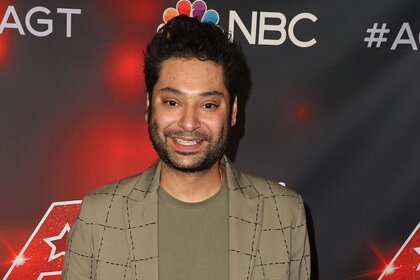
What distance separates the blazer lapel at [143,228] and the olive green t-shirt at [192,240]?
34mm

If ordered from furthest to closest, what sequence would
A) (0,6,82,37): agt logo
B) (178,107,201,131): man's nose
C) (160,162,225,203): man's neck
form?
(0,6,82,37): agt logo
(160,162,225,203): man's neck
(178,107,201,131): man's nose

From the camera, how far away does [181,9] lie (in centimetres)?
237

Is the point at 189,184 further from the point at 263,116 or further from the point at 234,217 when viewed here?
the point at 263,116

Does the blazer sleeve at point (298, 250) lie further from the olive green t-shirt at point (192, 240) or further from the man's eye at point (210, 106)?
the man's eye at point (210, 106)

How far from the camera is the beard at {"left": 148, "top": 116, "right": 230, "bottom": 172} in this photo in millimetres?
1707

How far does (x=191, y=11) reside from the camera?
2375 mm

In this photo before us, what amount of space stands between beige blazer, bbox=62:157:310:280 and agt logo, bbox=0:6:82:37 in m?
0.85

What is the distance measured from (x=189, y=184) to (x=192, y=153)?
5.6 inches

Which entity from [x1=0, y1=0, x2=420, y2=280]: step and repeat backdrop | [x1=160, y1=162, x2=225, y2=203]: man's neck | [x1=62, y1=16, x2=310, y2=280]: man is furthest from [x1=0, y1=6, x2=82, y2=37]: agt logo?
[x1=160, y1=162, x2=225, y2=203]: man's neck

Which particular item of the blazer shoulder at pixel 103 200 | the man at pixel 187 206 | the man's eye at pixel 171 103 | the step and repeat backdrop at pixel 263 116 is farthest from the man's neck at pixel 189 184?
the step and repeat backdrop at pixel 263 116

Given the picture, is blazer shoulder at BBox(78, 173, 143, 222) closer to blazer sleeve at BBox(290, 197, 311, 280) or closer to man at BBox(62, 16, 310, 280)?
man at BBox(62, 16, 310, 280)

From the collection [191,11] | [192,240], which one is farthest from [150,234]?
[191,11]

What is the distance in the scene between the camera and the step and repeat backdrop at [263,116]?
2316 millimetres

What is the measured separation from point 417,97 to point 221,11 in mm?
1047
